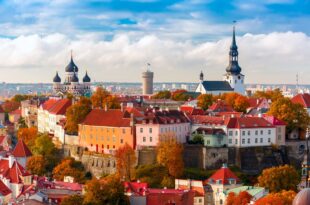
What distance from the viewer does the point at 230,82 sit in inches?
5049

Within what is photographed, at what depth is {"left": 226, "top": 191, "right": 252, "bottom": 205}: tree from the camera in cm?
4953

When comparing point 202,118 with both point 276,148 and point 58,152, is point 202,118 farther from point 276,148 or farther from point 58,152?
point 58,152

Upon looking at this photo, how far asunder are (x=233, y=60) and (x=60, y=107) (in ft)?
174

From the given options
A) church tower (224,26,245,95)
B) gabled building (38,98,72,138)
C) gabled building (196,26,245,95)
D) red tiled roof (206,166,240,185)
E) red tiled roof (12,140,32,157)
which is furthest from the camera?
church tower (224,26,245,95)

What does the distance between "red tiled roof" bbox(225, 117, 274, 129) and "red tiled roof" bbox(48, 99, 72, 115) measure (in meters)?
24.2

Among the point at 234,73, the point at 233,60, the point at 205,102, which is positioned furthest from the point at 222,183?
the point at 233,60

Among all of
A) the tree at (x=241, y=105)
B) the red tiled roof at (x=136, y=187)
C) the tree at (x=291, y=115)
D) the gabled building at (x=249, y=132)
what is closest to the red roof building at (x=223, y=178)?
the red tiled roof at (x=136, y=187)

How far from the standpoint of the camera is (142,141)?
64.4 m

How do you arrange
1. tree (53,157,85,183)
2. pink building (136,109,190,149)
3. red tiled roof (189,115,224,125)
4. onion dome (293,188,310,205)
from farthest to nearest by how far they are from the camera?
red tiled roof (189,115,224,125) → tree (53,157,85,183) → pink building (136,109,190,149) → onion dome (293,188,310,205)

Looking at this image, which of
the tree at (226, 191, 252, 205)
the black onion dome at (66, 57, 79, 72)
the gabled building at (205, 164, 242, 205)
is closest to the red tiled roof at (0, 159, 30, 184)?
the gabled building at (205, 164, 242, 205)

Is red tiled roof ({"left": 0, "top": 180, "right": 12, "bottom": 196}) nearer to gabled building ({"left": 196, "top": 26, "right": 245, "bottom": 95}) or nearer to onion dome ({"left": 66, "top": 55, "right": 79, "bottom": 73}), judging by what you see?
gabled building ({"left": 196, "top": 26, "right": 245, "bottom": 95})

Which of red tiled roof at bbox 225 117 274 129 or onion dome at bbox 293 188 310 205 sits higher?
red tiled roof at bbox 225 117 274 129

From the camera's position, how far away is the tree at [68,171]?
64.8 meters

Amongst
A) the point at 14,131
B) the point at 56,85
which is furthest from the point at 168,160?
the point at 56,85
